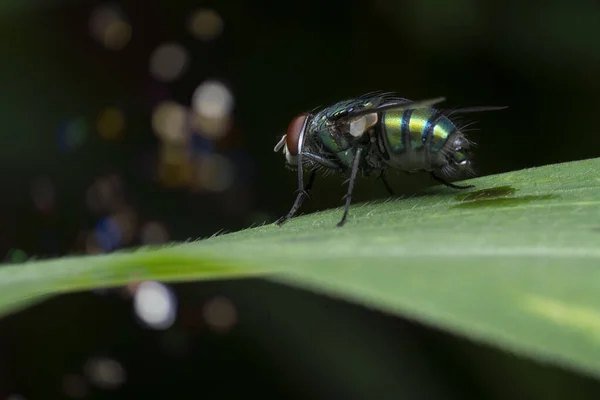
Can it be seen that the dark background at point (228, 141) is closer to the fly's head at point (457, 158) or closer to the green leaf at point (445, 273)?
the fly's head at point (457, 158)

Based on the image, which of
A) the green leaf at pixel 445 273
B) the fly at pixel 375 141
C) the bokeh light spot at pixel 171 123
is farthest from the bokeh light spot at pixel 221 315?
the green leaf at pixel 445 273

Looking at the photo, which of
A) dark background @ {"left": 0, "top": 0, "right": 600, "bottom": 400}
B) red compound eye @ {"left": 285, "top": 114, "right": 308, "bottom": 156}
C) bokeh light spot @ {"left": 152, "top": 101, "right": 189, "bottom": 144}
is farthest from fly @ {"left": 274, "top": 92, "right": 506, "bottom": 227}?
bokeh light spot @ {"left": 152, "top": 101, "right": 189, "bottom": 144}

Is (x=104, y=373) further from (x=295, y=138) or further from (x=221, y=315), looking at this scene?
(x=295, y=138)

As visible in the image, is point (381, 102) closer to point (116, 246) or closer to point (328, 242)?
point (328, 242)

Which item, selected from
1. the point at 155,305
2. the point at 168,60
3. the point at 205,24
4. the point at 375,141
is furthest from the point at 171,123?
the point at 375,141

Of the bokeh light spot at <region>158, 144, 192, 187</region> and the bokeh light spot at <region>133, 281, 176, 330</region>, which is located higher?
the bokeh light spot at <region>158, 144, 192, 187</region>

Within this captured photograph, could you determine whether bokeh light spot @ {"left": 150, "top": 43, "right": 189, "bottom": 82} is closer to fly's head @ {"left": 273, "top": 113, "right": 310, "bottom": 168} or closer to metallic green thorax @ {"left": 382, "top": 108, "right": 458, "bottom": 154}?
fly's head @ {"left": 273, "top": 113, "right": 310, "bottom": 168}

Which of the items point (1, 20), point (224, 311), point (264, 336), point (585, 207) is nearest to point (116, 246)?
point (224, 311)

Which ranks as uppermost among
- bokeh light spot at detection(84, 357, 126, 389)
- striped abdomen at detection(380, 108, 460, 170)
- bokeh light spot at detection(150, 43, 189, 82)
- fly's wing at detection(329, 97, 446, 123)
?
bokeh light spot at detection(150, 43, 189, 82)

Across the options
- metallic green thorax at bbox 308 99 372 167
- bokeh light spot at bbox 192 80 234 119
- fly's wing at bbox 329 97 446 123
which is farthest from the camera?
bokeh light spot at bbox 192 80 234 119
